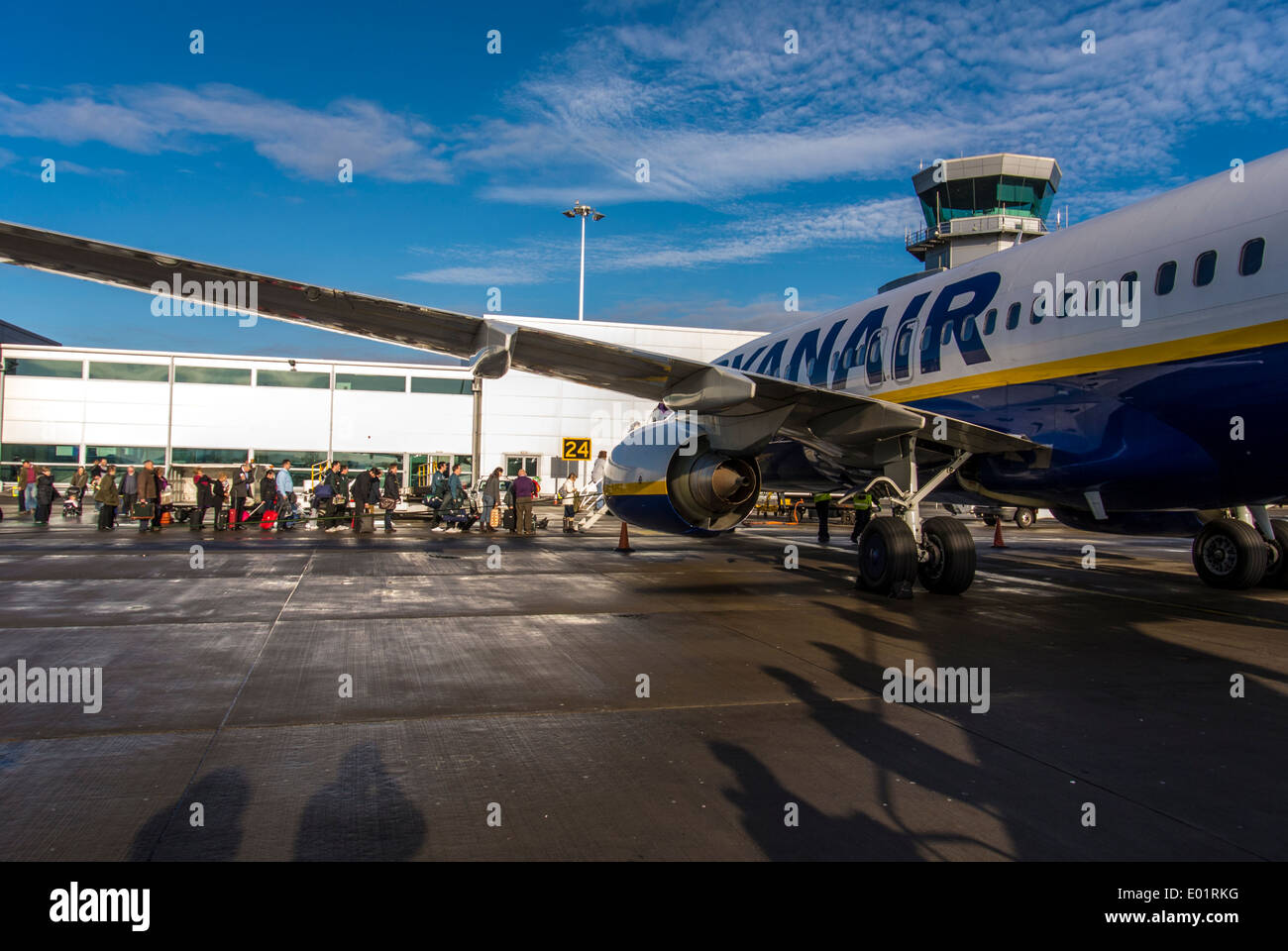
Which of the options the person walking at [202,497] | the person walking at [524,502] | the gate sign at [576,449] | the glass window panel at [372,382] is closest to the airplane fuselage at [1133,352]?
the person walking at [524,502]

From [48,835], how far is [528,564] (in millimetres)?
10986

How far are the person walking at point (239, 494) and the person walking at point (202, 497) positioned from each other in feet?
2.35

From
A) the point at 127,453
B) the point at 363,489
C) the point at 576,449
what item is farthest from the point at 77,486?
the point at 576,449

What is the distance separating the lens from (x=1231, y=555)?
11672 millimetres

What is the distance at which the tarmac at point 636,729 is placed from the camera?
338cm

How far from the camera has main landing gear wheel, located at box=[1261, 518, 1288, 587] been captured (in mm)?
11891

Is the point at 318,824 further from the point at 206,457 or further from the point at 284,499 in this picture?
the point at 206,457

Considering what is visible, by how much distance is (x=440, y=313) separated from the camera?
8.30 meters

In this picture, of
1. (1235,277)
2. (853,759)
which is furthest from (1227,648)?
(853,759)

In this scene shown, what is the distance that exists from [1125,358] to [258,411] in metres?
41.1

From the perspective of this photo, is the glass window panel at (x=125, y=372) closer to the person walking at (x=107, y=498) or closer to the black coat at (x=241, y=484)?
the black coat at (x=241, y=484)

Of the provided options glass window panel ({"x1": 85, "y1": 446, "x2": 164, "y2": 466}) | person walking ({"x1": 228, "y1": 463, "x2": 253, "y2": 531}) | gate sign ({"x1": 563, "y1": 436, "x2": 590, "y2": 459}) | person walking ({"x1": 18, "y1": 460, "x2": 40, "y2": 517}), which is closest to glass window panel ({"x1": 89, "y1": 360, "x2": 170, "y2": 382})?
glass window panel ({"x1": 85, "y1": 446, "x2": 164, "y2": 466})

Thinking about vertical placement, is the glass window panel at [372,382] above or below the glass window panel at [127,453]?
above

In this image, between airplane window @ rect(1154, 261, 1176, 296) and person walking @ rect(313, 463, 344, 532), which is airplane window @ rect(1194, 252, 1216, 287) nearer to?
airplane window @ rect(1154, 261, 1176, 296)
